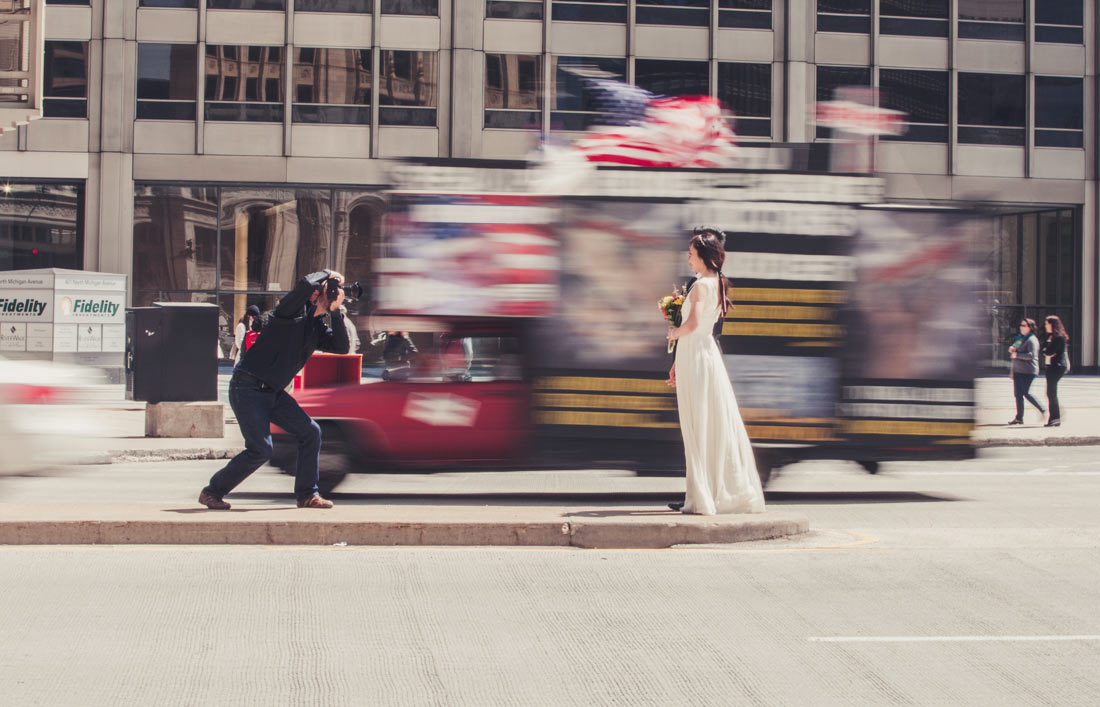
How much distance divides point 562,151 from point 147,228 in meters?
25.5

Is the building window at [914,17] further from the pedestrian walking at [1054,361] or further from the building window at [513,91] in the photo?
the pedestrian walking at [1054,361]

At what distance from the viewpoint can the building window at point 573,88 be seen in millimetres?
32844

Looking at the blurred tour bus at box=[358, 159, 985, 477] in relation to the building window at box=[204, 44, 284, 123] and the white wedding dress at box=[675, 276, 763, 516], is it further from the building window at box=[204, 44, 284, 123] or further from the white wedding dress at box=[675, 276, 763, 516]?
the building window at box=[204, 44, 284, 123]

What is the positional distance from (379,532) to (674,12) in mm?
29444

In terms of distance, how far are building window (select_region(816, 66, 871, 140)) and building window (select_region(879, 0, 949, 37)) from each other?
143 centimetres

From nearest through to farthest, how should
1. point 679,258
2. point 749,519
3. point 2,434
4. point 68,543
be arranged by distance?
point 68,543
point 749,519
point 2,434
point 679,258

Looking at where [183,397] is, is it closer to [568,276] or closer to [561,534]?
[568,276]

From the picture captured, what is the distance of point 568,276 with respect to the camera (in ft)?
32.3

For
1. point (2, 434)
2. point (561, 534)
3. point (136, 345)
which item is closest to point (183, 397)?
point (136, 345)

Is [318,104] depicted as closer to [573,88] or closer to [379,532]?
[573,88]

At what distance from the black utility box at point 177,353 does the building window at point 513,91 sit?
782 inches

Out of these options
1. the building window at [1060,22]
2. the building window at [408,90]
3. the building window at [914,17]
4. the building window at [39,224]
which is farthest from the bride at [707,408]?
the building window at [1060,22]

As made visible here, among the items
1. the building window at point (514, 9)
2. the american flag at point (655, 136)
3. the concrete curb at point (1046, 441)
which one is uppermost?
the building window at point (514, 9)

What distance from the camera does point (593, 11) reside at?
34000 mm
